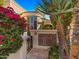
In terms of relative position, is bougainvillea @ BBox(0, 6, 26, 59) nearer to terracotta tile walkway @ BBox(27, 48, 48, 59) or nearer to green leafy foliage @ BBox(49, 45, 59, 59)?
terracotta tile walkway @ BBox(27, 48, 48, 59)

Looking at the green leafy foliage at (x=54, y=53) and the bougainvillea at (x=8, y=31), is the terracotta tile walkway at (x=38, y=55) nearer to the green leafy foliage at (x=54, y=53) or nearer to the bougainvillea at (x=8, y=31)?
the green leafy foliage at (x=54, y=53)

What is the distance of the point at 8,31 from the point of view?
799 centimetres

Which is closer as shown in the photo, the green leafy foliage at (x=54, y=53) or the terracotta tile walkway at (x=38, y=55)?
the terracotta tile walkway at (x=38, y=55)

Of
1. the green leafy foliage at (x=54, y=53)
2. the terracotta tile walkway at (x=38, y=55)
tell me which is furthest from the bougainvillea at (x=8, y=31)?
the green leafy foliage at (x=54, y=53)

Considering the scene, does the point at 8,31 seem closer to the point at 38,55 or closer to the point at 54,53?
the point at 38,55

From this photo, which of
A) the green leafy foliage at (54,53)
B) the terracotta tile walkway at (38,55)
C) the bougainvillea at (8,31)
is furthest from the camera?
the green leafy foliage at (54,53)

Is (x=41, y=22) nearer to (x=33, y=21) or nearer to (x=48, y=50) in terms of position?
(x=33, y=21)

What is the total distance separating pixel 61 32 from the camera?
38.3ft

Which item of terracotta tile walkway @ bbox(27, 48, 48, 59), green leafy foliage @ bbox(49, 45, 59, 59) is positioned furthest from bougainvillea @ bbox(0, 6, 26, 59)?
green leafy foliage @ bbox(49, 45, 59, 59)

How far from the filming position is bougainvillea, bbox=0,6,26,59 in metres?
7.71

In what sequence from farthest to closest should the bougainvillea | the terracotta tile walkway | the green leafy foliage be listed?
the green leafy foliage
the terracotta tile walkway
the bougainvillea

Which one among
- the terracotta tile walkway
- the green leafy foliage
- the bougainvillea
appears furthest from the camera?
the green leafy foliage

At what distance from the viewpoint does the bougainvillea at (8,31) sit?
7.71 m

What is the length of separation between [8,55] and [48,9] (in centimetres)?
430
